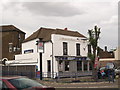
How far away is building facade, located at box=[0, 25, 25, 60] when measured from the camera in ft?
183

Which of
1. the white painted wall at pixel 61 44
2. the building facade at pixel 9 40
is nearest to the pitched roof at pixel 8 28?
the building facade at pixel 9 40

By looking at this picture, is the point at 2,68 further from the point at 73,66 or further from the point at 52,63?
the point at 73,66

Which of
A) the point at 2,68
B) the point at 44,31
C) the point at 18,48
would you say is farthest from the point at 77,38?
the point at 18,48

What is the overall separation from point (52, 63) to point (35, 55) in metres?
4.07

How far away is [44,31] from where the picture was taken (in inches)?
1578

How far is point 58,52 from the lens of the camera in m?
35.8

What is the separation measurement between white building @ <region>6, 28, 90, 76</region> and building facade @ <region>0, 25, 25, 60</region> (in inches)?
554

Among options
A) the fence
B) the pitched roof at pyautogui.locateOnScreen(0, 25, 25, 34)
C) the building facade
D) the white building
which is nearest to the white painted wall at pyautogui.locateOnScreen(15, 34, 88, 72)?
the white building

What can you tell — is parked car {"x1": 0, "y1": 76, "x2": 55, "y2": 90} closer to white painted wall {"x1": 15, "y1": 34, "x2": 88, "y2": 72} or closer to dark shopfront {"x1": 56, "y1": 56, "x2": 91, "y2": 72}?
white painted wall {"x1": 15, "y1": 34, "x2": 88, "y2": 72}

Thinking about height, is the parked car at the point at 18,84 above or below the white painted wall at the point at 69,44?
below

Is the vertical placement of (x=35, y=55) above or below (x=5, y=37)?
below

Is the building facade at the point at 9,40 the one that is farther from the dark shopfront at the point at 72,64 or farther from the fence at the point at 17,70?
the dark shopfront at the point at 72,64

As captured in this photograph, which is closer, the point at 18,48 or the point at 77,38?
the point at 77,38

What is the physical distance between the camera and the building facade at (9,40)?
5575 cm
